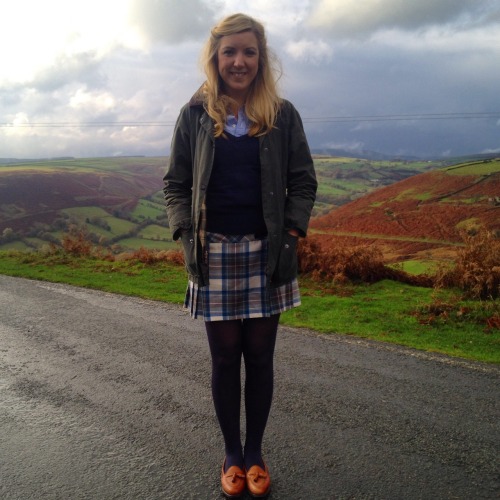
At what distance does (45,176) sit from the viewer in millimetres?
48281

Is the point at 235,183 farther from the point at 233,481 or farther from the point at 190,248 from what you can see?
A: the point at 233,481

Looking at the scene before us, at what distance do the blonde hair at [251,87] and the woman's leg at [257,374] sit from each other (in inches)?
45.3

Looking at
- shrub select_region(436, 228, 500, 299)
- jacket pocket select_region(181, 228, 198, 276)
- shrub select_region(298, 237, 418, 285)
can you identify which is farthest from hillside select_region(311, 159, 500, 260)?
jacket pocket select_region(181, 228, 198, 276)

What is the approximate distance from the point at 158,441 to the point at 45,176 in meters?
50.1

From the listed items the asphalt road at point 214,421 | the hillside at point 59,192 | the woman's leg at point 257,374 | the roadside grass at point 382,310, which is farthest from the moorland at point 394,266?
the hillside at point 59,192

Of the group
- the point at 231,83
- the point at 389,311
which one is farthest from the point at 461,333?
the point at 231,83

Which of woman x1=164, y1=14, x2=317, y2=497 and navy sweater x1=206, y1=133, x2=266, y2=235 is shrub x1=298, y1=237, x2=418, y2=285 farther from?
navy sweater x1=206, y1=133, x2=266, y2=235

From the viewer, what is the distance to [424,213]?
11742 millimetres

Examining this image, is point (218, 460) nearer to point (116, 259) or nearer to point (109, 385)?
point (109, 385)

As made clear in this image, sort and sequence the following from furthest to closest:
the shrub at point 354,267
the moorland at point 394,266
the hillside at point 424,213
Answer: the hillside at point 424,213, the shrub at point 354,267, the moorland at point 394,266

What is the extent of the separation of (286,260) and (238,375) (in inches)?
31.5

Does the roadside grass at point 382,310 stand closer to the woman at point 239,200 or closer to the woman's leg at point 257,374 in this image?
the woman's leg at point 257,374

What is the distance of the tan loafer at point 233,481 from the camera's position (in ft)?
9.18

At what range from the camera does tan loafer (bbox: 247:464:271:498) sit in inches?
110
